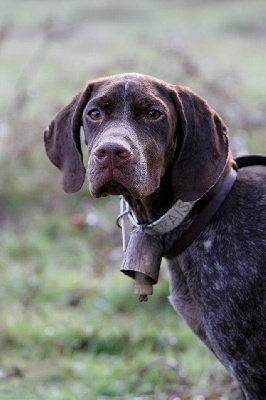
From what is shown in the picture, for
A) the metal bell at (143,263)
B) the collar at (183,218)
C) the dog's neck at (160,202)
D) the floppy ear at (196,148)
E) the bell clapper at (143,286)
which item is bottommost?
the bell clapper at (143,286)

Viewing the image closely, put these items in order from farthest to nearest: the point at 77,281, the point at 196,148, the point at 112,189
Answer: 1. the point at 77,281
2. the point at 196,148
3. the point at 112,189

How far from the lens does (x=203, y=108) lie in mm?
3832

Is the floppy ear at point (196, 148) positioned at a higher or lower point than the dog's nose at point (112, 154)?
higher

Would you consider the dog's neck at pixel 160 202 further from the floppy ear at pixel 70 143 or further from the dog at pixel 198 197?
the floppy ear at pixel 70 143

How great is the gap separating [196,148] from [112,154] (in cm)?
57

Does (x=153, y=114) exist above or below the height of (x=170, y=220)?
above

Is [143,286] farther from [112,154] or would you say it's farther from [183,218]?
[112,154]

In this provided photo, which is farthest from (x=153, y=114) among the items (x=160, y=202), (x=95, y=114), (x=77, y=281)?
(x=77, y=281)

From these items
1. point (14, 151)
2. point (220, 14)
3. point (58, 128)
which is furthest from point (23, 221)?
point (220, 14)

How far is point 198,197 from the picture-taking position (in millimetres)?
3709

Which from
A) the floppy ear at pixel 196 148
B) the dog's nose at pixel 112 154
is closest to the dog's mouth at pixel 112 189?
the dog's nose at pixel 112 154

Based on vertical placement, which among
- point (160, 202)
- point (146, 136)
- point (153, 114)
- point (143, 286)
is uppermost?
point (153, 114)

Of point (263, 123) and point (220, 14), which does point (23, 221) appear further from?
point (220, 14)

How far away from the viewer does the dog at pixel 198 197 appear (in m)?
3.66
